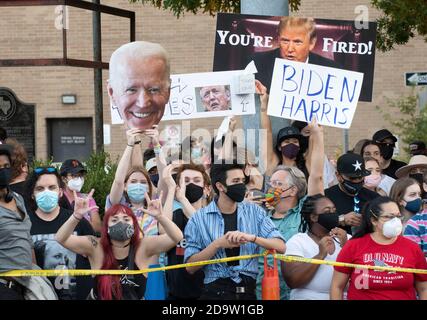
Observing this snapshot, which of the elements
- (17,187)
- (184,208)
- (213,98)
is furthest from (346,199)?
(17,187)

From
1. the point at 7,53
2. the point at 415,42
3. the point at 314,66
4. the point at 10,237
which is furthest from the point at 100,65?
the point at 415,42

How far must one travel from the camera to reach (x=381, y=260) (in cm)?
677

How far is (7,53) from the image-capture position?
72.7 feet

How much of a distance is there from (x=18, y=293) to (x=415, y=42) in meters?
17.1

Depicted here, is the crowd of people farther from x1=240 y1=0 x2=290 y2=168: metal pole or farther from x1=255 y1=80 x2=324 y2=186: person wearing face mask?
x1=240 y1=0 x2=290 y2=168: metal pole

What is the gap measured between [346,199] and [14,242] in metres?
2.82

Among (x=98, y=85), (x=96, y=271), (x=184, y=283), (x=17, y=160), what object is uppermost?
(x=98, y=85)

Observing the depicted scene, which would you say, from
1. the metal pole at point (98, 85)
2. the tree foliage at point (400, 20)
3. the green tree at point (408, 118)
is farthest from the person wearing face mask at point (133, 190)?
the green tree at point (408, 118)

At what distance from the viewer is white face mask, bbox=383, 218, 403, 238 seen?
6773mm

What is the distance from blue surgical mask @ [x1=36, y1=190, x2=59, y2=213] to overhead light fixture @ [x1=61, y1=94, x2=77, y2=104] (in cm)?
1563

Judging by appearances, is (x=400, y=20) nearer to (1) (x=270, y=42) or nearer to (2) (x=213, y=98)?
(1) (x=270, y=42)

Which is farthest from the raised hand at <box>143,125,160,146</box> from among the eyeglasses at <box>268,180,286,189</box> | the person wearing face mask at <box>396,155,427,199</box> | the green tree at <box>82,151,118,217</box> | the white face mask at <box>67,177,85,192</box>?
the person wearing face mask at <box>396,155,427,199</box>

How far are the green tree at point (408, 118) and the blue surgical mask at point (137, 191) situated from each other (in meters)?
12.5

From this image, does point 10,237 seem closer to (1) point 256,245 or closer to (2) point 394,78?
(1) point 256,245
